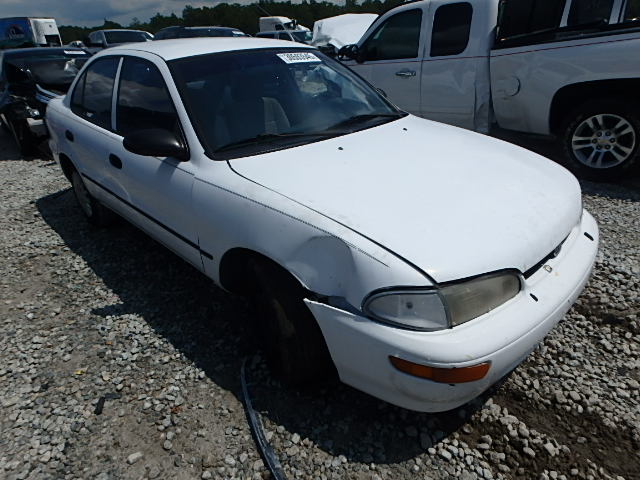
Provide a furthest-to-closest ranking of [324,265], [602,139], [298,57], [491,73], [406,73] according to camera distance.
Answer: [406,73]
[491,73]
[602,139]
[298,57]
[324,265]

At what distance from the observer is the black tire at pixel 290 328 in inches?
78.7

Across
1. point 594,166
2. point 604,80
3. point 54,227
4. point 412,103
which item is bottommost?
point 54,227

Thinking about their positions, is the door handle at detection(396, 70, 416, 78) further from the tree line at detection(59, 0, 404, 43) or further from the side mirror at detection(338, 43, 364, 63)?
the tree line at detection(59, 0, 404, 43)

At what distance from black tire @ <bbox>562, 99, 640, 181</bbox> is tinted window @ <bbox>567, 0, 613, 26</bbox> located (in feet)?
3.18

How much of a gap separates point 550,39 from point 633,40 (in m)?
0.72

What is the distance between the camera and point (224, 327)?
2812 millimetres

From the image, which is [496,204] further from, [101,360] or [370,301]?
[101,360]

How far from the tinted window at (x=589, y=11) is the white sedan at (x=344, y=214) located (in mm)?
2849

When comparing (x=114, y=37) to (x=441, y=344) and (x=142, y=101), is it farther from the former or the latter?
(x=441, y=344)

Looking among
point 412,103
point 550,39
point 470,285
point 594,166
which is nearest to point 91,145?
point 470,285

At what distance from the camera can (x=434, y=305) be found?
1649 millimetres

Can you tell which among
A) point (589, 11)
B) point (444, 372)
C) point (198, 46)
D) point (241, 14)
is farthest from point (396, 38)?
point (241, 14)

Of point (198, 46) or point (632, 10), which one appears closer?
point (198, 46)

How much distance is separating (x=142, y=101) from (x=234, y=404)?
6.38ft
